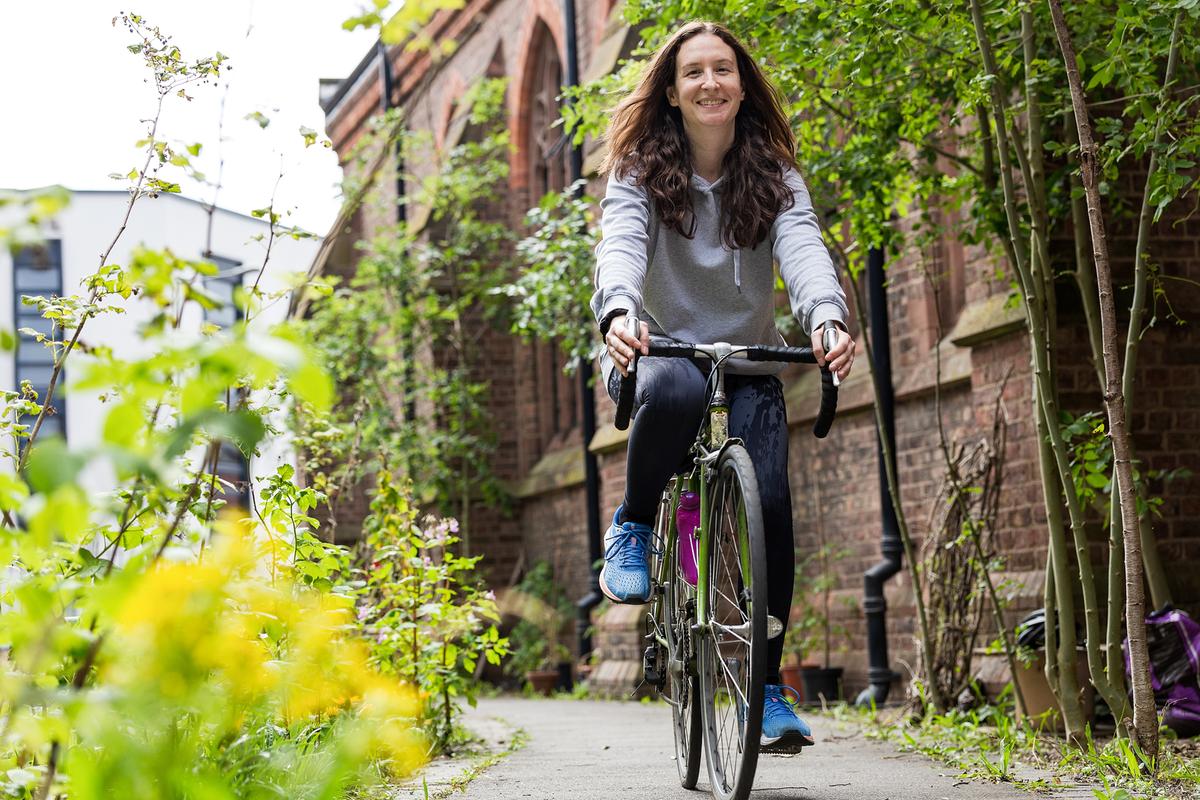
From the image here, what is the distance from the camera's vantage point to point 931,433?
954 centimetres

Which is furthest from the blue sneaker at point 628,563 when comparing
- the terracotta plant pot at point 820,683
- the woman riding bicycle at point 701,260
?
the terracotta plant pot at point 820,683

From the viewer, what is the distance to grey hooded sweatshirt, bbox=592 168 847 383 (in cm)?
407

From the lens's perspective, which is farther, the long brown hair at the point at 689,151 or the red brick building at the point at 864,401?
the red brick building at the point at 864,401

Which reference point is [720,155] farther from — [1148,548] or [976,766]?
[1148,548]

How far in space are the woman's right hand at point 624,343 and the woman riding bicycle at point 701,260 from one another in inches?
3.5

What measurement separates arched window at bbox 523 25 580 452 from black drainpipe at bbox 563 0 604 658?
183cm

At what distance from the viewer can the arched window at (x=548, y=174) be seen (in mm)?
17375

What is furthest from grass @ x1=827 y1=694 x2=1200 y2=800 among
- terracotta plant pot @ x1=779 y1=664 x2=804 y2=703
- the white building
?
terracotta plant pot @ x1=779 y1=664 x2=804 y2=703

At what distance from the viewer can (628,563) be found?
4.06 meters

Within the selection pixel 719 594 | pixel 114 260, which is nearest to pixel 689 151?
pixel 719 594

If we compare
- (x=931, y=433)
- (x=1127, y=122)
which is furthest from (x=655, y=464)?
(x=931, y=433)

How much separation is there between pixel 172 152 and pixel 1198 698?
418cm

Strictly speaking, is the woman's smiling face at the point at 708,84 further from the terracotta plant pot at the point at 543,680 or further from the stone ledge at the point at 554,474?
the stone ledge at the point at 554,474

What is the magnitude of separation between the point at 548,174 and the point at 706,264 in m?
14.2
